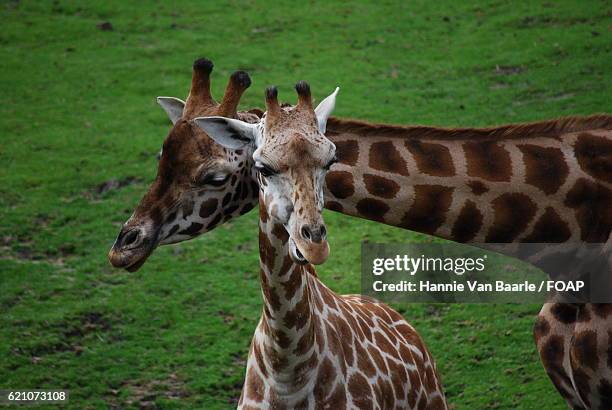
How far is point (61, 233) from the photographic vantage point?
12.2 m

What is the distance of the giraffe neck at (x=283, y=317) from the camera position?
611cm

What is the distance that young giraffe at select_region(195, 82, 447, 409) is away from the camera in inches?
219

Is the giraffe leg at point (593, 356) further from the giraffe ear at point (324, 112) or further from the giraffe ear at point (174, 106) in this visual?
the giraffe ear at point (174, 106)

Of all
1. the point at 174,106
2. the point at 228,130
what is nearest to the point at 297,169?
the point at 228,130

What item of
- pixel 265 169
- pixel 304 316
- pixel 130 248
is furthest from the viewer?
pixel 130 248

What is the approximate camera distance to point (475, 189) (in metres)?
6.30

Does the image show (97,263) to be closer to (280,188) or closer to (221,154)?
(221,154)

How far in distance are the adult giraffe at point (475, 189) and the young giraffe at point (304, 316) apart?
17.9 inches

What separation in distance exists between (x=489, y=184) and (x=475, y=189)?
9 cm

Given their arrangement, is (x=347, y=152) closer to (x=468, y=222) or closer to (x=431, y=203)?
(x=431, y=203)

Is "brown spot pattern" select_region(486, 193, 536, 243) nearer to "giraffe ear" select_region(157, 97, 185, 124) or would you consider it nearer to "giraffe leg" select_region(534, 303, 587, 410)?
"giraffe leg" select_region(534, 303, 587, 410)

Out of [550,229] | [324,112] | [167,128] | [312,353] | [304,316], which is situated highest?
[167,128]

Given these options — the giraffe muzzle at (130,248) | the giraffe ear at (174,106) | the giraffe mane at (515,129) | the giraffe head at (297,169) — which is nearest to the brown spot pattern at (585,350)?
the giraffe mane at (515,129)

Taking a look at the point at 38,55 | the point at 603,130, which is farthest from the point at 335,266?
the point at 38,55
